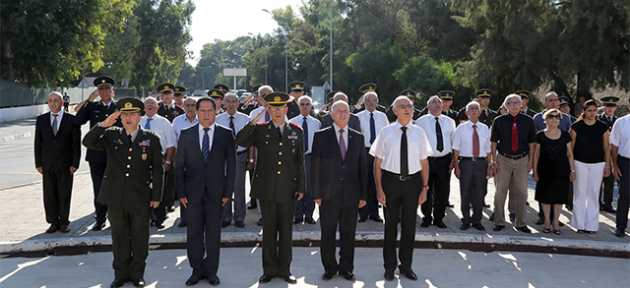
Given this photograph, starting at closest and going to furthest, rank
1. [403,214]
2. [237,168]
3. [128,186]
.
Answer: [128,186]
[403,214]
[237,168]

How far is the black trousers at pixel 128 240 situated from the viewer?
579cm

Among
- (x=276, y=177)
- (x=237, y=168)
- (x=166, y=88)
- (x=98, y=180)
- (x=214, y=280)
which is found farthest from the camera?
(x=166, y=88)

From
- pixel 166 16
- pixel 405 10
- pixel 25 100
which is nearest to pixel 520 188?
pixel 25 100

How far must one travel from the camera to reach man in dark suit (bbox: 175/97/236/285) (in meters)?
5.98

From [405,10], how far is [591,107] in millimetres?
40388

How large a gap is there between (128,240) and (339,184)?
244cm

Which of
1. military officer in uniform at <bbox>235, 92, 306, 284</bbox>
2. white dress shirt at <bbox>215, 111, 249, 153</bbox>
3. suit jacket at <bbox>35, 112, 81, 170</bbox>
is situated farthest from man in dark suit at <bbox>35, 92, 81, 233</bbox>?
military officer in uniform at <bbox>235, 92, 306, 284</bbox>

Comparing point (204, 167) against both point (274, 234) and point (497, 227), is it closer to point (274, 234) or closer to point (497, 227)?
point (274, 234)

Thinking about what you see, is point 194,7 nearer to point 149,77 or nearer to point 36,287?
point 149,77

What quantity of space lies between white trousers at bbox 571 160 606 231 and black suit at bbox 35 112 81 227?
772cm

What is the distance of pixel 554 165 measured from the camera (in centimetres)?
823

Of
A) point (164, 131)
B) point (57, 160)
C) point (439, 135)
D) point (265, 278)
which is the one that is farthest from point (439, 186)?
point (57, 160)

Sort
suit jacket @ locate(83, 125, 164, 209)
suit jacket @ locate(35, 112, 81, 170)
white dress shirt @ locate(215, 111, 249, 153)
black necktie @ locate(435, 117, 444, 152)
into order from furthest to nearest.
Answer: white dress shirt @ locate(215, 111, 249, 153) < black necktie @ locate(435, 117, 444, 152) < suit jacket @ locate(35, 112, 81, 170) < suit jacket @ locate(83, 125, 164, 209)

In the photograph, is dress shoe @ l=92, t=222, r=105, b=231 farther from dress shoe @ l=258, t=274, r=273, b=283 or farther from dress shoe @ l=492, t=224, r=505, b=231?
dress shoe @ l=492, t=224, r=505, b=231
